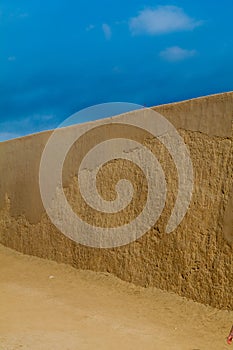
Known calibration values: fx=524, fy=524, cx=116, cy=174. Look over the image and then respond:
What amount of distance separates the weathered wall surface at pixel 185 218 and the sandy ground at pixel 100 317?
0.57 feet

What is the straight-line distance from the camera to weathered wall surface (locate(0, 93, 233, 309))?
519 cm

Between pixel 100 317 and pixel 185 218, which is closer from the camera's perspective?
pixel 100 317

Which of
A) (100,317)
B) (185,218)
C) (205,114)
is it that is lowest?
(100,317)

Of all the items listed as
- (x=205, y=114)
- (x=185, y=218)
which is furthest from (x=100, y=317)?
(x=205, y=114)

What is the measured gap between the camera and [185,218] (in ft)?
18.2

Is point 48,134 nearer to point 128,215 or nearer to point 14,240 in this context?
point 14,240

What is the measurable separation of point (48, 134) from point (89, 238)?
212 centimetres

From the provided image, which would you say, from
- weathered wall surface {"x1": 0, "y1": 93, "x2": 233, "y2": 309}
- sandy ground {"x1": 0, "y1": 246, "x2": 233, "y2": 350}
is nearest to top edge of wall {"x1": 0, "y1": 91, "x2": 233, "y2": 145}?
weathered wall surface {"x1": 0, "y1": 93, "x2": 233, "y2": 309}

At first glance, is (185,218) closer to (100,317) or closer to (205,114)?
(205,114)

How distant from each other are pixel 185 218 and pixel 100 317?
1.35 meters

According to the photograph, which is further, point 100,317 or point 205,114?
point 205,114

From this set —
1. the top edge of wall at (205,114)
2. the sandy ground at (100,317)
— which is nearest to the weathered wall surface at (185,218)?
the top edge of wall at (205,114)

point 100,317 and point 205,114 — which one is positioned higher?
point 205,114

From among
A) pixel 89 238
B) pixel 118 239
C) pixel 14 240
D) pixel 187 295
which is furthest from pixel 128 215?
pixel 14 240
